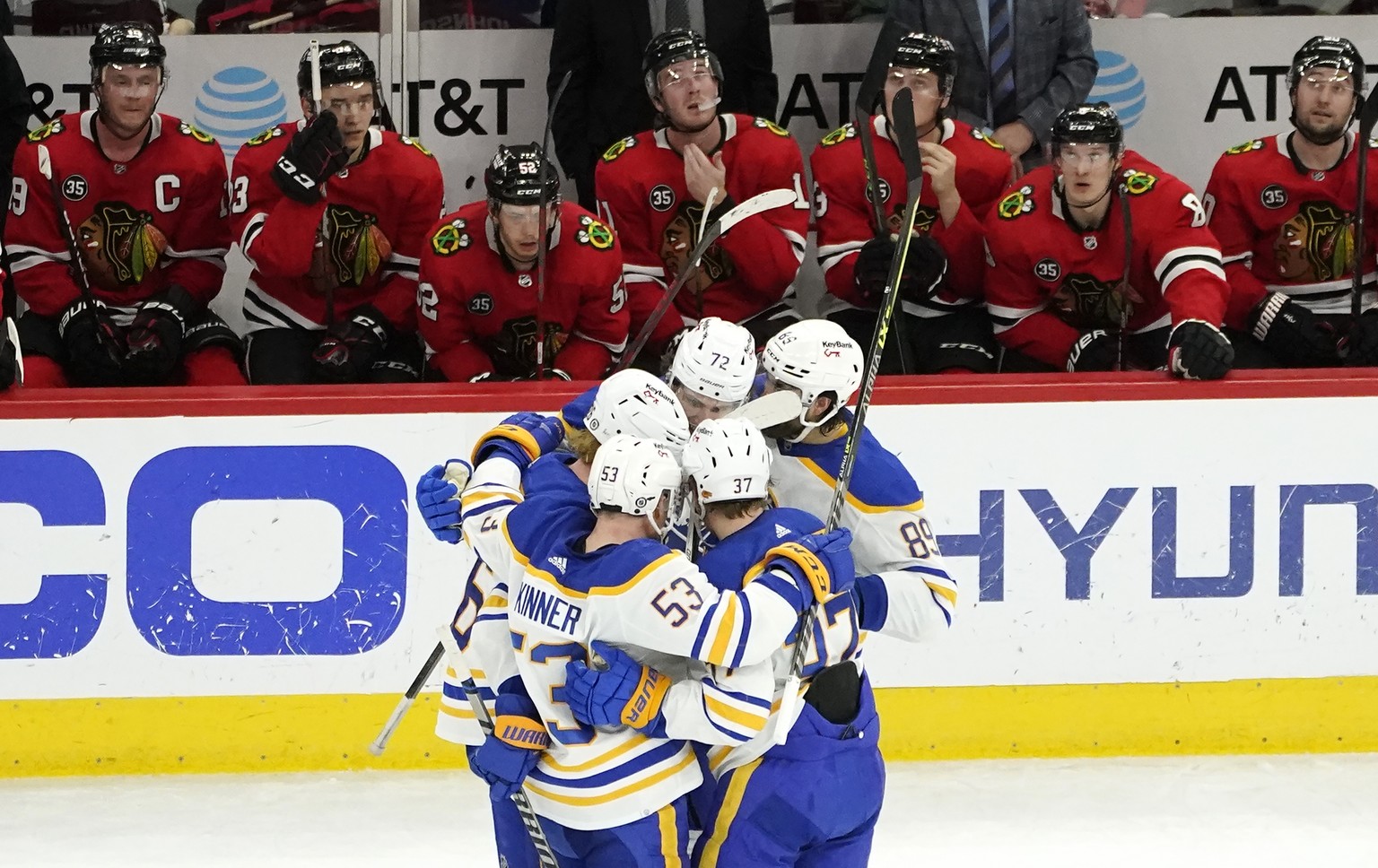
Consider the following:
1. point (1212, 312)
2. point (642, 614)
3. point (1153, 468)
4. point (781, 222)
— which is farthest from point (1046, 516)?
point (642, 614)

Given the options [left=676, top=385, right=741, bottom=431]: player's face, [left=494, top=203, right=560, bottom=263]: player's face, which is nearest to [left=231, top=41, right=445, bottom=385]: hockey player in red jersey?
[left=494, top=203, right=560, bottom=263]: player's face

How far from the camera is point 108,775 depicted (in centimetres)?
385

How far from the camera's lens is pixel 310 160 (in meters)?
4.06

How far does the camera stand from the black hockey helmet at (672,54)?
434cm

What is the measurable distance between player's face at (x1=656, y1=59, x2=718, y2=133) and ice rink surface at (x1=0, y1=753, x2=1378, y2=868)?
1.64 metres

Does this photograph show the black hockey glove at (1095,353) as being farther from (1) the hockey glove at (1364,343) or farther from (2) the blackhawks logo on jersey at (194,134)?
(2) the blackhawks logo on jersey at (194,134)

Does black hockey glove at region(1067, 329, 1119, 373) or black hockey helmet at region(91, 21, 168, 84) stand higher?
black hockey helmet at region(91, 21, 168, 84)

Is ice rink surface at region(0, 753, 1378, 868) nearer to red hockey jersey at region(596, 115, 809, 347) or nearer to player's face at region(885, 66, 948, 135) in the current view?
red hockey jersey at region(596, 115, 809, 347)

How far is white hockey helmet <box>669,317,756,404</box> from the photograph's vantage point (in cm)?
243

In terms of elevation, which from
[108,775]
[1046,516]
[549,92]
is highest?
[549,92]

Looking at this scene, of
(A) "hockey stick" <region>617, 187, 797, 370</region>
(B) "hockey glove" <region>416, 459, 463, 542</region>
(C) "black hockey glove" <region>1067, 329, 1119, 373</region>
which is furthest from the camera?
(C) "black hockey glove" <region>1067, 329, 1119, 373</region>

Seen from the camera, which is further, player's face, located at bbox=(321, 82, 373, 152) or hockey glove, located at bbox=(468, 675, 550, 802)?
player's face, located at bbox=(321, 82, 373, 152)

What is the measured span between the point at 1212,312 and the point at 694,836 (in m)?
2.16

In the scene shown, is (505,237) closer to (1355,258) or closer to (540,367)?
(540,367)
